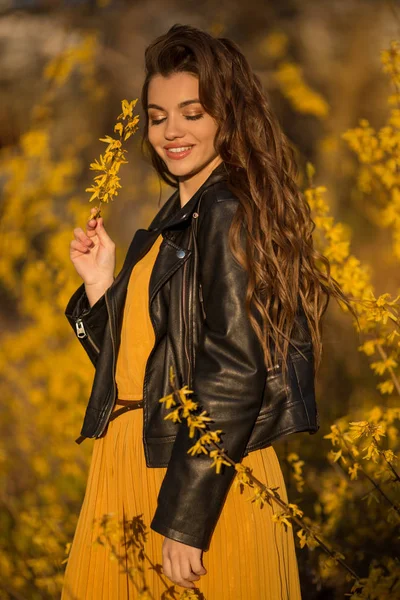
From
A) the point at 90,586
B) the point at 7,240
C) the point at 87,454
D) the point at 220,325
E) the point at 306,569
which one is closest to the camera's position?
the point at 220,325

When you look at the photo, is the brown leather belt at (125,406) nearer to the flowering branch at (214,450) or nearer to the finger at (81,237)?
the flowering branch at (214,450)

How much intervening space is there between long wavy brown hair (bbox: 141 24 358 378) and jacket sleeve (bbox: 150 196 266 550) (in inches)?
1.4

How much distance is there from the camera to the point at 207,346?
193cm

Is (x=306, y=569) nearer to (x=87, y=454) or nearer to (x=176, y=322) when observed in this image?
(x=87, y=454)

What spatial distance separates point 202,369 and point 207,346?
52mm

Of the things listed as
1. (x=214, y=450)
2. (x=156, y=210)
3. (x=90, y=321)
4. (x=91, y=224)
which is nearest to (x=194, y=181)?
(x=91, y=224)

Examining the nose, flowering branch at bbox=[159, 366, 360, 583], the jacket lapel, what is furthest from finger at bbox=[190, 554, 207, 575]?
the nose

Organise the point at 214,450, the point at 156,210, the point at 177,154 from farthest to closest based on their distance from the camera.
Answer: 1. the point at 156,210
2. the point at 177,154
3. the point at 214,450

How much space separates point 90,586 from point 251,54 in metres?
4.98

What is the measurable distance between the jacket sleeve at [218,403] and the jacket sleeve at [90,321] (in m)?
0.56

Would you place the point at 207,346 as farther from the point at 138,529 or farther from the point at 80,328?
the point at 80,328

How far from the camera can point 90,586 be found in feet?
6.94

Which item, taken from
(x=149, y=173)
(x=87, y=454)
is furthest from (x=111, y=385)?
(x=149, y=173)

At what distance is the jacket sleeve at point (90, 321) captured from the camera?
2.41m
